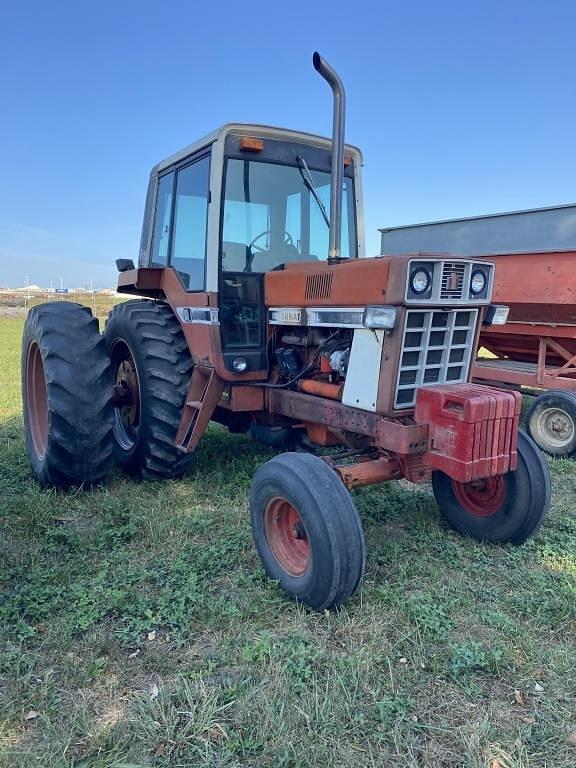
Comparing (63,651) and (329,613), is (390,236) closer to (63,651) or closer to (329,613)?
(329,613)

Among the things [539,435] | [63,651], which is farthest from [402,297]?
[539,435]

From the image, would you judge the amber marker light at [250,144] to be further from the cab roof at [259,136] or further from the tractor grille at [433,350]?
the tractor grille at [433,350]

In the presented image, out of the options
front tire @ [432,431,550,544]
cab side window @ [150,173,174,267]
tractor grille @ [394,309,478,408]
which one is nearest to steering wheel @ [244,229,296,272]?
cab side window @ [150,173,174,267]

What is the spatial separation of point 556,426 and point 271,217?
147 inches

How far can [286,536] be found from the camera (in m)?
3.20

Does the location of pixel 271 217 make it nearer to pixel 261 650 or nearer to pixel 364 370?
pixel 364 370

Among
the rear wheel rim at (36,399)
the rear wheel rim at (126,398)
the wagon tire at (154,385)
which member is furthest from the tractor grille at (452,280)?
the rear wheel rim at (36,399)

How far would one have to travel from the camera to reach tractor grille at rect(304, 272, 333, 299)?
3432 mm

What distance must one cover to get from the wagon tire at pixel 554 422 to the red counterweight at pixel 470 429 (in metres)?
3.21

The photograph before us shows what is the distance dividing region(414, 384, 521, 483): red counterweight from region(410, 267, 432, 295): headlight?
1.67 feet

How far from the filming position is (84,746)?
79.8 inches

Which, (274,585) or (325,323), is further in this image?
(325,323)

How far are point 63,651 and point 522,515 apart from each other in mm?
2521

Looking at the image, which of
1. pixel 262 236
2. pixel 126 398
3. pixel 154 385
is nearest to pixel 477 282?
pixel 262 236
